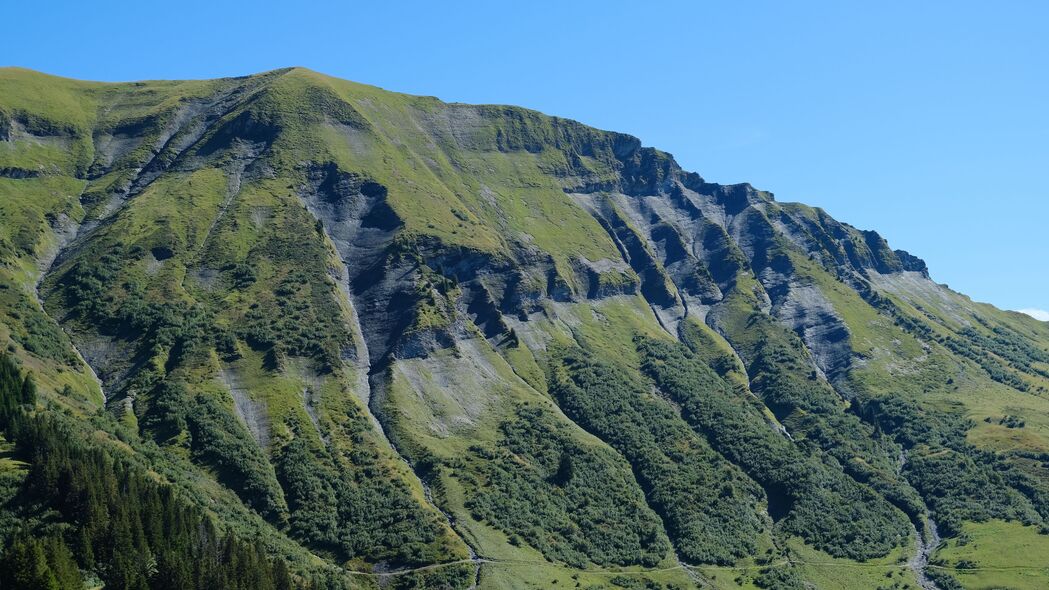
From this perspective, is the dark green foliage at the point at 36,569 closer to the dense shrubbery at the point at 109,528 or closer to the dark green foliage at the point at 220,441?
the dense shrubbery at the point at 109,528

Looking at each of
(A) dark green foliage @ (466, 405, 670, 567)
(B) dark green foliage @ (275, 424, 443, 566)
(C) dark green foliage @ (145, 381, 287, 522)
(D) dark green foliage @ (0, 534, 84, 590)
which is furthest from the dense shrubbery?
(A) dark green foliage @ (466, 405, 670, 567)

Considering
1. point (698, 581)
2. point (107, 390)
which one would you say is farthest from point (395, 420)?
point (698, 581)

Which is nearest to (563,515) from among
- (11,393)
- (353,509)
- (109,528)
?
(353,509)

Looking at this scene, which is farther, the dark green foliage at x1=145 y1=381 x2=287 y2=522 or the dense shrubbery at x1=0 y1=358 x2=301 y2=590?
the dark green foliage at x1=145 y1=381 x2=287 y2=522

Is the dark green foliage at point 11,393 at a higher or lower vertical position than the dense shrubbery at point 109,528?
higher

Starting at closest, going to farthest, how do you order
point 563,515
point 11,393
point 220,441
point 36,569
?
point 36,569, point 11,393, point 220,441, point 563,515

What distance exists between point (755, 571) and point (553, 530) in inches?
1731

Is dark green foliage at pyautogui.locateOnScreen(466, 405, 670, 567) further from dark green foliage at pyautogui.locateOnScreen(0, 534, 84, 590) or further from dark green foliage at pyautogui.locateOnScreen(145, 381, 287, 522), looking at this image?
dark green foliage at pyautogui.locateOnScreen(0, 534, 84, 590)

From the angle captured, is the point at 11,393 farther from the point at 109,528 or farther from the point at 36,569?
the point at 36,569

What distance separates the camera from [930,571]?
7515 inches

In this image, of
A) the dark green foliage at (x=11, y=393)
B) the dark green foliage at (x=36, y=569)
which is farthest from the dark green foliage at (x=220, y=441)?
the dark green foliage at (x=36, y=569)

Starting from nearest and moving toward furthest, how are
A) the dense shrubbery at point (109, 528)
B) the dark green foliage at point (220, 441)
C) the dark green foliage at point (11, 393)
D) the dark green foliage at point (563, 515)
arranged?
the dense shrubbery at point (109, 528) < the dark green foliage at point (11, 393) < the dark green foliage at point (220, 441) < the dark green foliage at point (563, 515)

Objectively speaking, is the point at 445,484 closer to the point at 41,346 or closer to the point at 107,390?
the point at 107,390

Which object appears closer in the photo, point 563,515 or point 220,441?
point 220,441
